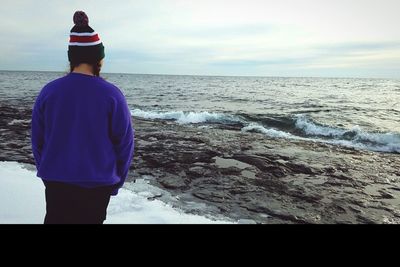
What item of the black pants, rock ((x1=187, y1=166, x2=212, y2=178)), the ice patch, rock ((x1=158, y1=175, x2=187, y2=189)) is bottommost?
rock ((x1=158, y1=175, x2=187, y2=189))

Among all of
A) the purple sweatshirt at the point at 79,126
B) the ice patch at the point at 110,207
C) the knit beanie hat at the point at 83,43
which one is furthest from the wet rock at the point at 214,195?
the knit beanie hat at the point at 83,43

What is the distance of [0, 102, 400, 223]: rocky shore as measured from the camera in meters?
5.57

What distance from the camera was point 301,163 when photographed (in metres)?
8.66

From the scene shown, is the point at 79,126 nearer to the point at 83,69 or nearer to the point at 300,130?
the point at 83,69

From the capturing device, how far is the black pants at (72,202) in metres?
2.17

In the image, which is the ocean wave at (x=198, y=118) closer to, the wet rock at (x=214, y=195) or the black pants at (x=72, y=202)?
the wet rock at (x=214, y=195)

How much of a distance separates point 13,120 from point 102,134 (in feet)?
45.7

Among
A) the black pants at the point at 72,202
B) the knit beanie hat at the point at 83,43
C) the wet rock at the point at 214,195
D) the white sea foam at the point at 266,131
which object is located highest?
the knit beanie hat at the point at 83,43

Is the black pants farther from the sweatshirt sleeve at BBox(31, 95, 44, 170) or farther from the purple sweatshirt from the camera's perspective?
the sweatshirt sleeve at BBox(31, 95, 44, 170)

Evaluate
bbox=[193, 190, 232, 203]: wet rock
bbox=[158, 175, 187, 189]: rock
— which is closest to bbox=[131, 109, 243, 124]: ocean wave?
bbox=[158, 175, 187, 189]: rock

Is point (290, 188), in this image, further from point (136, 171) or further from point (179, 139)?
point (179, 139)

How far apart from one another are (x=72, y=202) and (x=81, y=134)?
1.55 feet

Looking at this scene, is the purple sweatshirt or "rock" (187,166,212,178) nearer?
the purple sweatshirt
